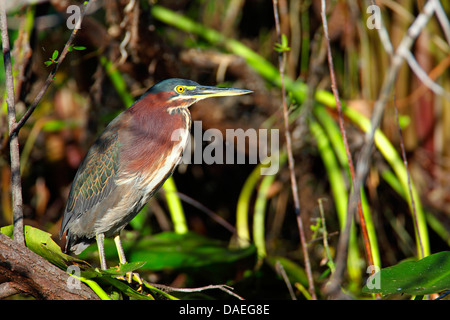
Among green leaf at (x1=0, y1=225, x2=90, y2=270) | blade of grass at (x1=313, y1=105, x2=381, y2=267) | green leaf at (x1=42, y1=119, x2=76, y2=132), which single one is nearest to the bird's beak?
green leaf at (x1=0, y1=225, x2=90, y2=270)

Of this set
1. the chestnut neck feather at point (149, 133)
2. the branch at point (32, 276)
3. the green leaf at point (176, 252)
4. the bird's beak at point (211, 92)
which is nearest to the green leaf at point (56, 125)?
the green leaf at point (176, 252)

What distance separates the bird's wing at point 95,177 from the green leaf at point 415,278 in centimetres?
119

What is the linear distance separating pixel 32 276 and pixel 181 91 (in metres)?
1.04

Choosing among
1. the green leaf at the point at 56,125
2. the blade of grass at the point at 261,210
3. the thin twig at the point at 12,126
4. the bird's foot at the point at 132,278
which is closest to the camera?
the thin twig at the point at 12,126

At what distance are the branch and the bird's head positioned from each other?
93 centimetres

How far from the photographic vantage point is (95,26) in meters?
3.19

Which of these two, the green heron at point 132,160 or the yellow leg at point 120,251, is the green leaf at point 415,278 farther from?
the yellow leg at point 120,251

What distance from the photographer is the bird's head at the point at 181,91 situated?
2131mm

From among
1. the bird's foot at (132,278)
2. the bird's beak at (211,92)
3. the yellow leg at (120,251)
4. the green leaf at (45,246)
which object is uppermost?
the bird's beak at (211,92)

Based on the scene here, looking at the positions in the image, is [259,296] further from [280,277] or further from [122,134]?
[122,134]

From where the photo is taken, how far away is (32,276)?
1.51 metres

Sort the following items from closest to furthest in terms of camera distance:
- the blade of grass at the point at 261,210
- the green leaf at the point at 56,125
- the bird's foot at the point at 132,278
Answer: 1. the bird's foot at the point at 132,278
2. the blade of grass at the point at 261,210
3. the green leaf at the point at 56,125
